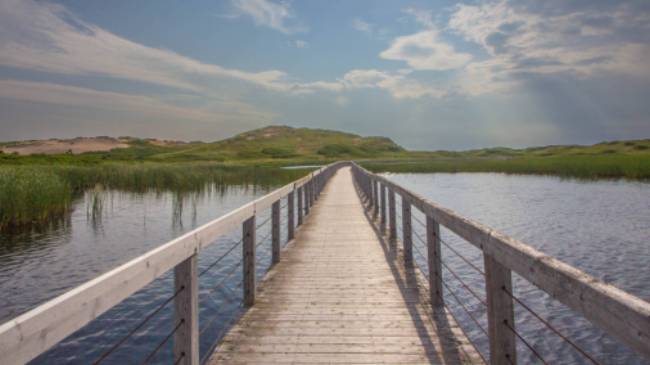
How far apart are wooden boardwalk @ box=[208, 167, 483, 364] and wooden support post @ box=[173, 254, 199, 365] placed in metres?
0.62

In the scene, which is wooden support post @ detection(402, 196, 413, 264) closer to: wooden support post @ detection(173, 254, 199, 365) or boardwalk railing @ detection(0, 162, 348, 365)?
boardwalk railing @ detection(0, 162, 348, 365)

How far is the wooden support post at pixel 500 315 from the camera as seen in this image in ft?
8.43

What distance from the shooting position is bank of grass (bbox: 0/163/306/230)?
13.3 metres

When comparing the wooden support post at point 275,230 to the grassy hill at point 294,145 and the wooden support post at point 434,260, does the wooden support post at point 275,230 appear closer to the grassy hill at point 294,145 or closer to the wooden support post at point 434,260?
the wooden support post at point 434,260

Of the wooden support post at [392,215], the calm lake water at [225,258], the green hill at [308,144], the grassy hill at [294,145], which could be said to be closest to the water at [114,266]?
the calm lake water at [225,258]

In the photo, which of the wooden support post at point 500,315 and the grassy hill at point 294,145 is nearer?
the wooden support post at point 500,315

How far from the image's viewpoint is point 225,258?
1002cm

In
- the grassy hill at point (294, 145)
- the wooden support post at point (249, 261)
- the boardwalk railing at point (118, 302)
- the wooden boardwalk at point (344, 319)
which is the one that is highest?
the grassy hill at point (294, 145)

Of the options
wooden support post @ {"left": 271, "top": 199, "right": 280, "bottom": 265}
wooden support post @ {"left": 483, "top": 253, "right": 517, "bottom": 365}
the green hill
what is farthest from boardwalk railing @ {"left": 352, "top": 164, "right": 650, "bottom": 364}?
the green hill

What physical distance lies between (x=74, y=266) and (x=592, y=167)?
34816 mm

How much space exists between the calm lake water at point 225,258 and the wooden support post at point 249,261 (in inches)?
20.3

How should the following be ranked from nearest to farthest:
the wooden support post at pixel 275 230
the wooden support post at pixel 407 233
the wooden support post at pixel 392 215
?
the wooden support post at pixel 407 233 < the wooden support post at pixel 275 230 < the wooden support post at pixel 392 215

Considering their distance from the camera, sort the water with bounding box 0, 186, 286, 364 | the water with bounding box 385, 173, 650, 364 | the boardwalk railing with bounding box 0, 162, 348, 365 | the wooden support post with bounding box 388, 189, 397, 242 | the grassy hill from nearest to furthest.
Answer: the boardwalk railing with bounding box 0, 162, 348, 365
the water with bounding box 385, 173, 650, 364
the water with bounding box 0, 186, 286, 364
the wooden support post with bounding box 388, 189, 397, 242
the grassy hill

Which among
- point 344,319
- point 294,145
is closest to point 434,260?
point 344,319
